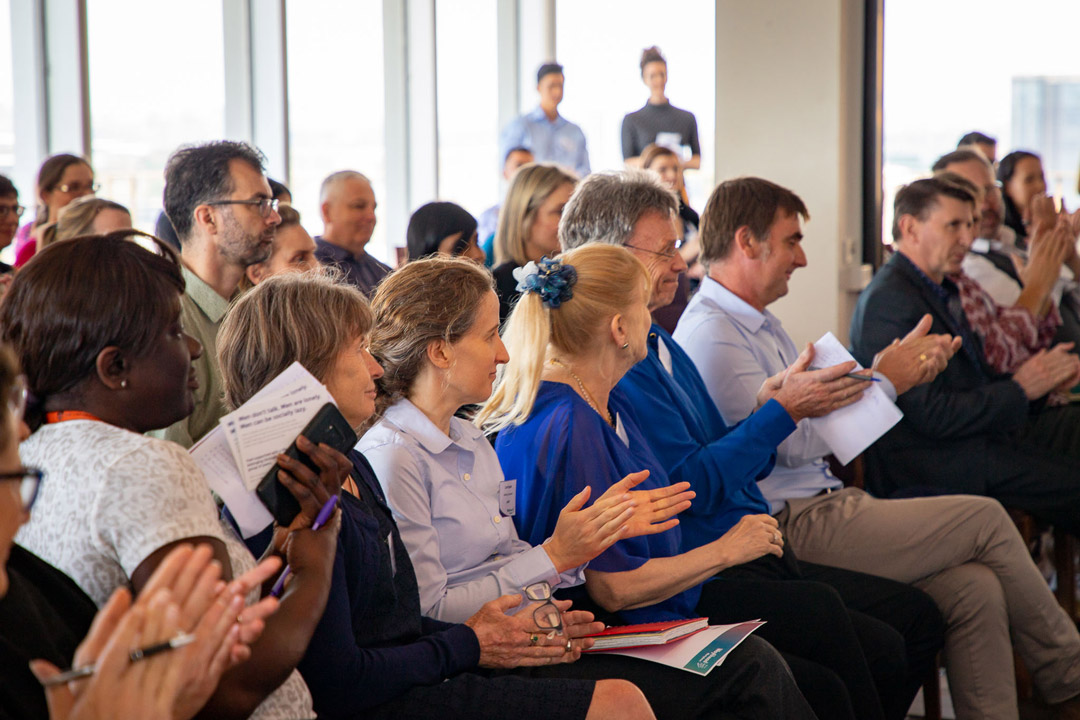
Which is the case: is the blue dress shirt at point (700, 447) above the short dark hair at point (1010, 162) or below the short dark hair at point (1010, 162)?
below

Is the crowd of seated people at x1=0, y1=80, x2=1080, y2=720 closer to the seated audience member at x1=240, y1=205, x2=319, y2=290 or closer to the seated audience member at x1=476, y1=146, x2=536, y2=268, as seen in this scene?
the seated audience member at x1=240, y1=205, x2=319, y2=290

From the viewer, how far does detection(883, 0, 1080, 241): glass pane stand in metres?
5.29

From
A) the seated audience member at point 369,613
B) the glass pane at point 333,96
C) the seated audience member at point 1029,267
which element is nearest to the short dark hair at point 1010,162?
the seated audience member at point 1029,267

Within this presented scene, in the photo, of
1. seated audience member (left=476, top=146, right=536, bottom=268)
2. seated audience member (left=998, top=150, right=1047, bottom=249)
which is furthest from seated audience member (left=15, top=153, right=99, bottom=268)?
seated audience member (left=998, top=150, right=1047, bottom=249)

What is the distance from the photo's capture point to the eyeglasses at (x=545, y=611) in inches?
67.7

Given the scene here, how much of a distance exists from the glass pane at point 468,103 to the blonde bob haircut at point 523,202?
415cm

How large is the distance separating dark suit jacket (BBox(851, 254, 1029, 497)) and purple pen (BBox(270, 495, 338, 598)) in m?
2.26

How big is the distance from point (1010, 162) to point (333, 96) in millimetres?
3970

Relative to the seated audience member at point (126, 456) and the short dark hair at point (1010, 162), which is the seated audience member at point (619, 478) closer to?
the seated audience member at point (126, 456)

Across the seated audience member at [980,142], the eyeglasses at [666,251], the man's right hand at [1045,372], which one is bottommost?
the man's right hand at [1045,372]

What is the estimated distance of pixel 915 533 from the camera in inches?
106

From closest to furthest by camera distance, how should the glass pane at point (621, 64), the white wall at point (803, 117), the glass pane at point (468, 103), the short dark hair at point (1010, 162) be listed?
1. the white wall at point (803, 117)
2. the short dark hair at point (1010, 162)
3. the glass pane at point (621, 64)
4. the glass pane at point (468, 103)

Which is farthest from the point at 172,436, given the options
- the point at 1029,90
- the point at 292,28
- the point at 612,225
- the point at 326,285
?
the point at 1029,90

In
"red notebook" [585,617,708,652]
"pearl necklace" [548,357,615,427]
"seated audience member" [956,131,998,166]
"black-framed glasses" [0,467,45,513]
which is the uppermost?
"seated audience member" [956,131,998,166]
